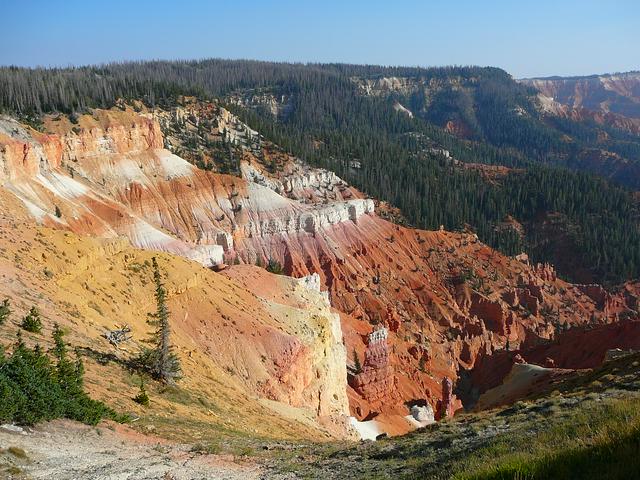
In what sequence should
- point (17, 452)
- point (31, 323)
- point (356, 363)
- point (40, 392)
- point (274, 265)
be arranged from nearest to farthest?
point (17, 452), point (40, 392), point (31, 323), point (356, 363), point (274, 265)

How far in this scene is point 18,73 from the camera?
9250 centimetres

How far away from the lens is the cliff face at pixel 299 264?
4044 centimetres

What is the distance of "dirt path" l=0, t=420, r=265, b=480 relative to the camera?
1355cm

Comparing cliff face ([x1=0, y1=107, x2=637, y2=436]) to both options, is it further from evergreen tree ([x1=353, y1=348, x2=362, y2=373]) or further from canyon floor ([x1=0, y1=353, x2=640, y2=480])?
canyon floor ([x1=0, y1=353, x2=640, y2=480])

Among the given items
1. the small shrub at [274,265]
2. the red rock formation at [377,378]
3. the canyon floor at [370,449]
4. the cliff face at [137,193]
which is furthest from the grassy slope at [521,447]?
the small shrub at [274,265]

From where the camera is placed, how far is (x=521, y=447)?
11.9 metres

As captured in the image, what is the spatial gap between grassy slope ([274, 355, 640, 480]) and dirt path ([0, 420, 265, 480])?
2226 mm

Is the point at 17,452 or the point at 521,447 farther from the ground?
the point at 521,447

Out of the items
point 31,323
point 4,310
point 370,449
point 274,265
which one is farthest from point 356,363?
point 4,310

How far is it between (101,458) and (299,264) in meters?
66.0

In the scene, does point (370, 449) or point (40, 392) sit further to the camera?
point (370, 449)

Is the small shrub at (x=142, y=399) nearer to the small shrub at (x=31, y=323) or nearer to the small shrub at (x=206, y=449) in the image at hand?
the small shrub at (x=206, y=449)

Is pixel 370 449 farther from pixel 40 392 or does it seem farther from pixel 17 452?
pixel 17 452

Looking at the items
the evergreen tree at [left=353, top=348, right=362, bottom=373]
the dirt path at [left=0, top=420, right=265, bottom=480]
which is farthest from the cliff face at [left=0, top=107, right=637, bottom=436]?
the dirt path at [left=0, top=420, right=265, bottom=480]
